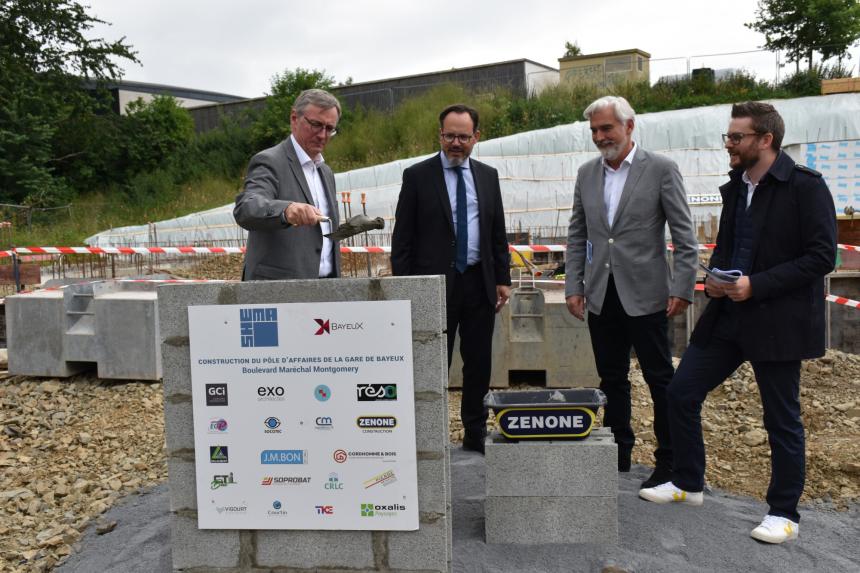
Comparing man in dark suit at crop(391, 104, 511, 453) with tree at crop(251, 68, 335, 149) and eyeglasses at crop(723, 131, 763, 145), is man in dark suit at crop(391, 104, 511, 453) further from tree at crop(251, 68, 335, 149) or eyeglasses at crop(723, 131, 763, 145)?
tree at crop(251, 68, 335, 149)

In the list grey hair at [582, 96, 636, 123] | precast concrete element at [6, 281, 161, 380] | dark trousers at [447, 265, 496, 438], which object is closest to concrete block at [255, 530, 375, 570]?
dark trousers at [447, 265, 496, 438]

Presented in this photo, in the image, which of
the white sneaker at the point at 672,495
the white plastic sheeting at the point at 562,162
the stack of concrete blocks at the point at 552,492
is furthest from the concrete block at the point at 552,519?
the white plastic sheeting at the point at 562,162

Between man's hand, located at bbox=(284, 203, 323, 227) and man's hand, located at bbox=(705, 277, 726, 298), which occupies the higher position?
man's hand, located at bbox=(284, 203, 323, 227)

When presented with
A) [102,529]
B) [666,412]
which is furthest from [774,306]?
[102,529]

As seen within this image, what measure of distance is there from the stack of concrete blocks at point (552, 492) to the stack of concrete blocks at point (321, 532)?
49cm

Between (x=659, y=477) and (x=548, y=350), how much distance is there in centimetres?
296

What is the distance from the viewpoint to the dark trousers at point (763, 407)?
376 centimetres

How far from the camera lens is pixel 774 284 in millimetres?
3643

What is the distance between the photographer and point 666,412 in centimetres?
443

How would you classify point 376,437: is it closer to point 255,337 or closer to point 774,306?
point 255,337

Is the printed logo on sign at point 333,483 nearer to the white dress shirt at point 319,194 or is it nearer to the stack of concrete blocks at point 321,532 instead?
the stack of concrete blocks at point 321,532

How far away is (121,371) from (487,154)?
17.1m

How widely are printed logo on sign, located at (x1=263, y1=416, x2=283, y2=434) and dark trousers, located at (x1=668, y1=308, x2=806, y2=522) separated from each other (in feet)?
6.72

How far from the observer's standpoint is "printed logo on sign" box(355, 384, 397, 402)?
10.2 feet
